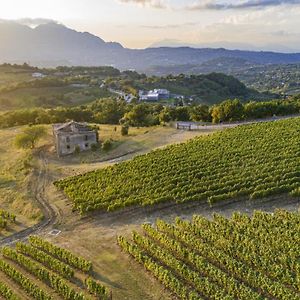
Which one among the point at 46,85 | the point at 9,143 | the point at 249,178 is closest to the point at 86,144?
the point at 9,143

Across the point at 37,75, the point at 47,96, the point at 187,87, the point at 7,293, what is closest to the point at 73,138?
the point at 7,293

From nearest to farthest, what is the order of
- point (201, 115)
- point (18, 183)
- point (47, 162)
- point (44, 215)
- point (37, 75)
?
point (44, 215) → point (18, 183) → point (47, 162) → point (201, 115) → point (37, 75)

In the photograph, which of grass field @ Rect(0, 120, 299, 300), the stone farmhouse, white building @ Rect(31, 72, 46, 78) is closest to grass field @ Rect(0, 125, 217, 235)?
grass field @ Rect(0, 120, 299, 300)

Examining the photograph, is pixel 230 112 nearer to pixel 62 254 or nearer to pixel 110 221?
pixel 110 221

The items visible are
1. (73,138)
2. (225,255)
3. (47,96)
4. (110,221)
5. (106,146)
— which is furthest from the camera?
(47,96)

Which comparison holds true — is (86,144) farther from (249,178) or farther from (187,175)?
(249,178)

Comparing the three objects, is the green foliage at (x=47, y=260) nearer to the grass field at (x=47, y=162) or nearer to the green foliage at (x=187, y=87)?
the grass field at (x=47, y=162)
